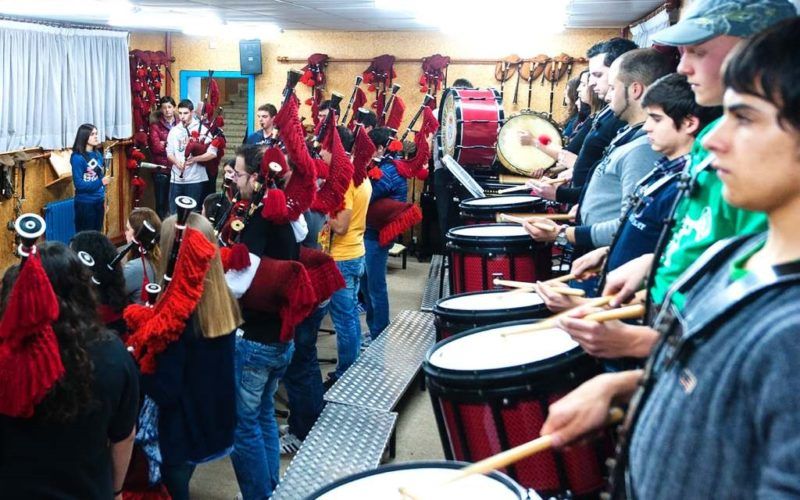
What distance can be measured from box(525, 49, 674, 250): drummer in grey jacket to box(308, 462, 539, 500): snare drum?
4.79 ft

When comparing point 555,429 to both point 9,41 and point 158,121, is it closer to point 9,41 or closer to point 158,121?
point 9,41

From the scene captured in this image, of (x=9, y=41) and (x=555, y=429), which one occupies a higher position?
(x=9, y=41)

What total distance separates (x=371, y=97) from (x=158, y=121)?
2.70 metres

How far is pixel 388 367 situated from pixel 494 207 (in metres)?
1.18

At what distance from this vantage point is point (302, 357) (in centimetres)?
397

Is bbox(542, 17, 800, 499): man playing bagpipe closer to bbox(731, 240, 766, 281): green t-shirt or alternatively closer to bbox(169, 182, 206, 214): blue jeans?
bbox(731, 240, 766, 281): green t-shirt

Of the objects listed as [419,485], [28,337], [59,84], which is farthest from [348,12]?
[419,485]

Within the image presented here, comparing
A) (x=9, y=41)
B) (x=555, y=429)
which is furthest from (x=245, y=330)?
(x=9, y=41)

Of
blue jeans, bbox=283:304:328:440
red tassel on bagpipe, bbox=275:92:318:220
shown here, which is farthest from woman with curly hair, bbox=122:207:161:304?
blue jeans, bbox=283:304:328:440

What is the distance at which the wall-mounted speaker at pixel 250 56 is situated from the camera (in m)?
10.1

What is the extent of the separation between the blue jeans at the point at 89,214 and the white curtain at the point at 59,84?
2.79ft

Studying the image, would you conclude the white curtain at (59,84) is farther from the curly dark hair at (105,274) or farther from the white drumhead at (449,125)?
the curly dark hair at (105,274)

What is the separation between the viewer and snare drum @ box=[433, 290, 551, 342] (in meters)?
2.87

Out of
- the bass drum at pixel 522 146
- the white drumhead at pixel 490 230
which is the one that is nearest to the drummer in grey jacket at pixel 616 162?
the white drumhead at pixel 490 230
